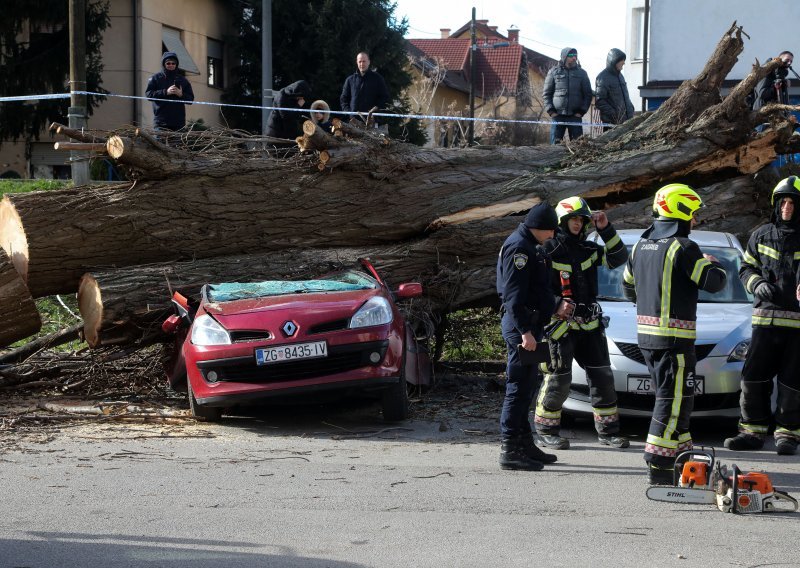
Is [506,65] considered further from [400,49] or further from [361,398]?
[361,398]

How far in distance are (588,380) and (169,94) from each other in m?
7.13

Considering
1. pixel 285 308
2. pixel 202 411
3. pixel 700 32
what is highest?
pixel 700 32

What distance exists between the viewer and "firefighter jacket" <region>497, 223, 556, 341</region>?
6.99m

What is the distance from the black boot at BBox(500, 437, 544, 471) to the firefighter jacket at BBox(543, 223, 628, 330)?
1115 mm

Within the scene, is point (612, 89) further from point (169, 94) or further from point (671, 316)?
point (671, 316)

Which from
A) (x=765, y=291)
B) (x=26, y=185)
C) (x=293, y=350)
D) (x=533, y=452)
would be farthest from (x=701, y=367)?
(x=26, y=185)

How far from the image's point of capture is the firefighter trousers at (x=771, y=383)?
7.70m

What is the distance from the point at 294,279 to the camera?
10.2 m

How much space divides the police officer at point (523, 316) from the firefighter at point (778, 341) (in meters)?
1.66

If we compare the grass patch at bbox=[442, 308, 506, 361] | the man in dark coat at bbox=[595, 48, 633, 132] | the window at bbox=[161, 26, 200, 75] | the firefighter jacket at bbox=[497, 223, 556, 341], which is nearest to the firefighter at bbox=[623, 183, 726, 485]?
the firefighter jacket at bbox=[497, 223, 556, 341]

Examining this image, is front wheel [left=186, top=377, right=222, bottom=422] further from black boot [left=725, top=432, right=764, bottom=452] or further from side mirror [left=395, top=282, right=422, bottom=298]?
black boot [left=725, top=432, right=764, bottom=452]

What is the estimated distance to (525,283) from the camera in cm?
701

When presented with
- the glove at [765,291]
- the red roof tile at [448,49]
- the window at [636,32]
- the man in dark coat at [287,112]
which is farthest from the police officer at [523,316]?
the red roof tile at [448,49]

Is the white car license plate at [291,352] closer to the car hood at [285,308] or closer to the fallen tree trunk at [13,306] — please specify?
the car hood at [285,308]
